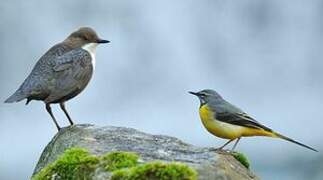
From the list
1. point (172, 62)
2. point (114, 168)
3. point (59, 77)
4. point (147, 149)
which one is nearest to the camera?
point (114, 168)

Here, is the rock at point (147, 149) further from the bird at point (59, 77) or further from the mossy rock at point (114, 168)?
the bird at point (59, 77)

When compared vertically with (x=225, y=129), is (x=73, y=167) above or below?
above

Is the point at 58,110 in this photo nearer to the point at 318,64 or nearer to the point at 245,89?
the point at 245,89

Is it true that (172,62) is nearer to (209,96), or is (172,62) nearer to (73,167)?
(209,96)

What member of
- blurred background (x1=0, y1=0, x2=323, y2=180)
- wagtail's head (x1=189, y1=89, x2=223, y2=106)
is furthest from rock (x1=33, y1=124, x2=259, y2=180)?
blurred background (x1=0, y1=0, x2=323, y2=180)

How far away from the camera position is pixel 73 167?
5.81 meters

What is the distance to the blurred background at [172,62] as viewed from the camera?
22.2m

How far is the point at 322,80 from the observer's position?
23766 millimetres

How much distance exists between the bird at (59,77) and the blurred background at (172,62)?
1129 cm

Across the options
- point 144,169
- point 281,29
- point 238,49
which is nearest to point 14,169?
point 238,49

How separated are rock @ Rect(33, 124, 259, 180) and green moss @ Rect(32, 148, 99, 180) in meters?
0.12

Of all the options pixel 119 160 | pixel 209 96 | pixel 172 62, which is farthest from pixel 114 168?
pixel 172 62

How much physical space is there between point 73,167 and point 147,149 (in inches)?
29.7

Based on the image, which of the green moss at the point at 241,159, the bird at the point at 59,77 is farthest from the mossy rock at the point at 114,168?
the bird at the point at 59,77
